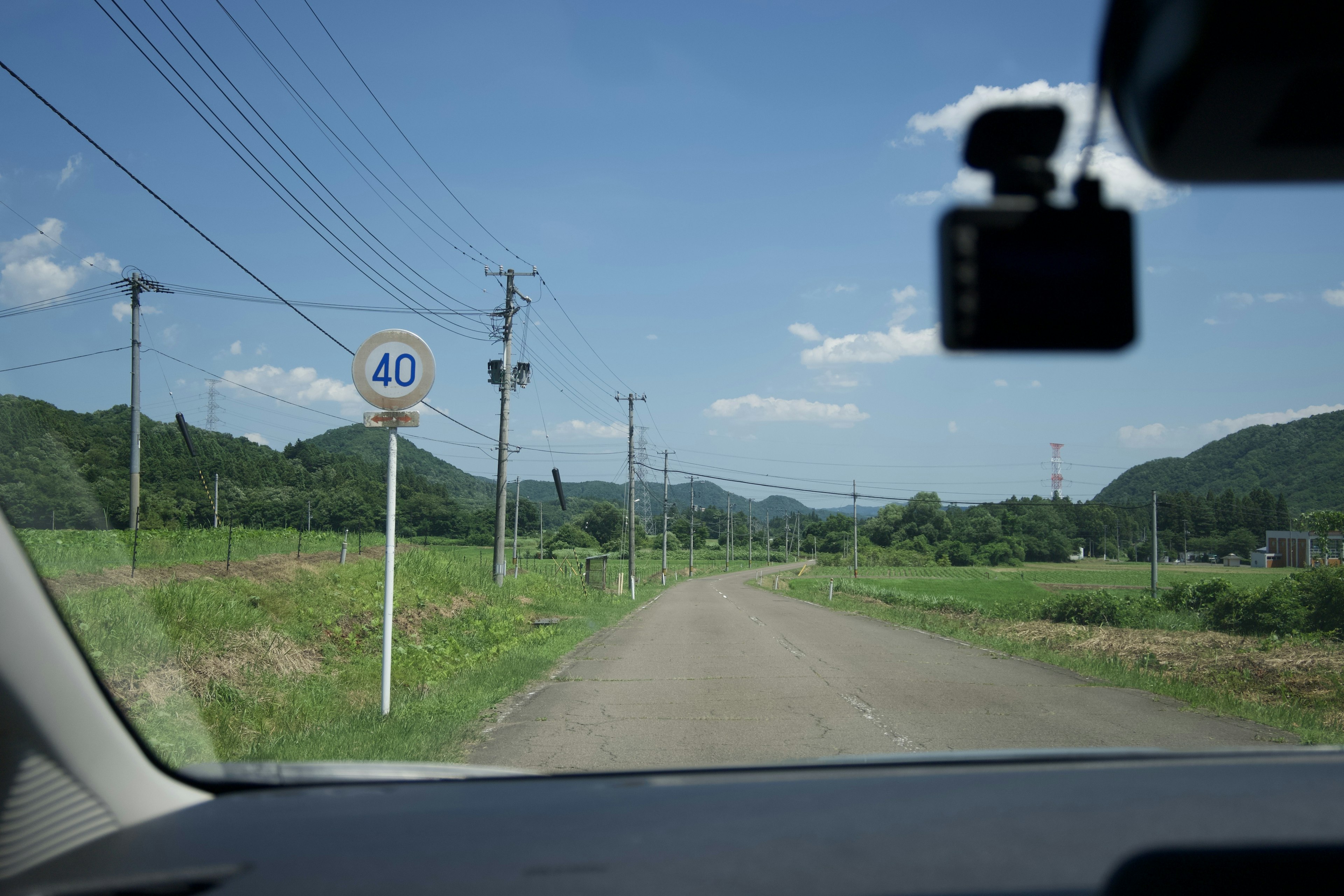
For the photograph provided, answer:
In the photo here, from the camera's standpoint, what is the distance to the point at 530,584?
93.7 ft

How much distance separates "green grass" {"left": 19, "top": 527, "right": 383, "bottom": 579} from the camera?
317 inches

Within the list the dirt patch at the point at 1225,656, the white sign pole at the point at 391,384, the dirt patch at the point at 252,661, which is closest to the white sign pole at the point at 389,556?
the white sign pole at the point at 391,384

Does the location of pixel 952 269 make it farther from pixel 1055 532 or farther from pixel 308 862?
pixel 1055 532

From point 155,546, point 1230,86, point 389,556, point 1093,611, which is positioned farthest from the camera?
point 1093,611

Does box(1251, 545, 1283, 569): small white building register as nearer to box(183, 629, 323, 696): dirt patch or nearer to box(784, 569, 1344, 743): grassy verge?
box(784, 569, 1344, 743): grassy verge

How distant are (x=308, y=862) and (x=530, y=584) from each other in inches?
1075

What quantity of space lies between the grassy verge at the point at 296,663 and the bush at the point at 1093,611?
49.8 feet

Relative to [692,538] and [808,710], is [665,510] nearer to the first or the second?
[692,538]

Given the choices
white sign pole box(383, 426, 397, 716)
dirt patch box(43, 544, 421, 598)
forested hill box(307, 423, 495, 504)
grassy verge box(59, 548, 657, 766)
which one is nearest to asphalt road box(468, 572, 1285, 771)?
grassy verge box(59, 548, 657, 766)

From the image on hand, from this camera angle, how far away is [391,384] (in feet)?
25.5

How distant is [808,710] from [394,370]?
5587 millimetres

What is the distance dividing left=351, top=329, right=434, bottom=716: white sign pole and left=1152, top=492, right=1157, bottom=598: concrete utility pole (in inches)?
1832

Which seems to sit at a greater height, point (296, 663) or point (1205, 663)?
point (296, 663)

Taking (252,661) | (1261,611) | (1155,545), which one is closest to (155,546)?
(252,661)
